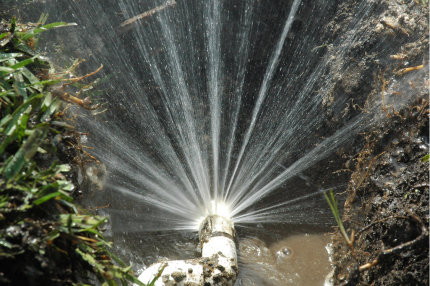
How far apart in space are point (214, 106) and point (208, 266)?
8.41 ft

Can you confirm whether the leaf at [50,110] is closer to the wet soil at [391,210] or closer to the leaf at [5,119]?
the leaf at [5,119]

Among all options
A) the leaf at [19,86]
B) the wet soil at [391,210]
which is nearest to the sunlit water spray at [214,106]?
the wet soil at [391,210]

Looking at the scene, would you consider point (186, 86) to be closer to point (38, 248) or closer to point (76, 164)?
point (76, 164)

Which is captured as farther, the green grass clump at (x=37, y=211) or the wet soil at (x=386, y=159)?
the wet soil at (x=386, y=159)

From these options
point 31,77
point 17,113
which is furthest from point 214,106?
point 17,113

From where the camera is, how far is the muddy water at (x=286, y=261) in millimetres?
3062

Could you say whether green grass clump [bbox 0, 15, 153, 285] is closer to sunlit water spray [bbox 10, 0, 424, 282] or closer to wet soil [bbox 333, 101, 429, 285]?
sunlit water spray [bbox 10, 0, 424, 282]

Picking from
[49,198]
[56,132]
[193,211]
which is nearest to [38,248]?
[49,198]

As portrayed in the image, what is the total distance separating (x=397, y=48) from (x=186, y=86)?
2762mm

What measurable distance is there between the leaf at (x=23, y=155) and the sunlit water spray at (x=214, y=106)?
5.43 ft

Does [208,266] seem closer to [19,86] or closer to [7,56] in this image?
[19,86]

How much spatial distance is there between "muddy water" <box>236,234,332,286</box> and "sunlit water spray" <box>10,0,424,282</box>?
11.5 inches

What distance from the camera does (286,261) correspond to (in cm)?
324

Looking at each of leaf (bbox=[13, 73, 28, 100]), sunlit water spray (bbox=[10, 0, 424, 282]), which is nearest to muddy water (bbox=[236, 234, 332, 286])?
sunlit water spray (bbox=[10, 0, 424, 282])
